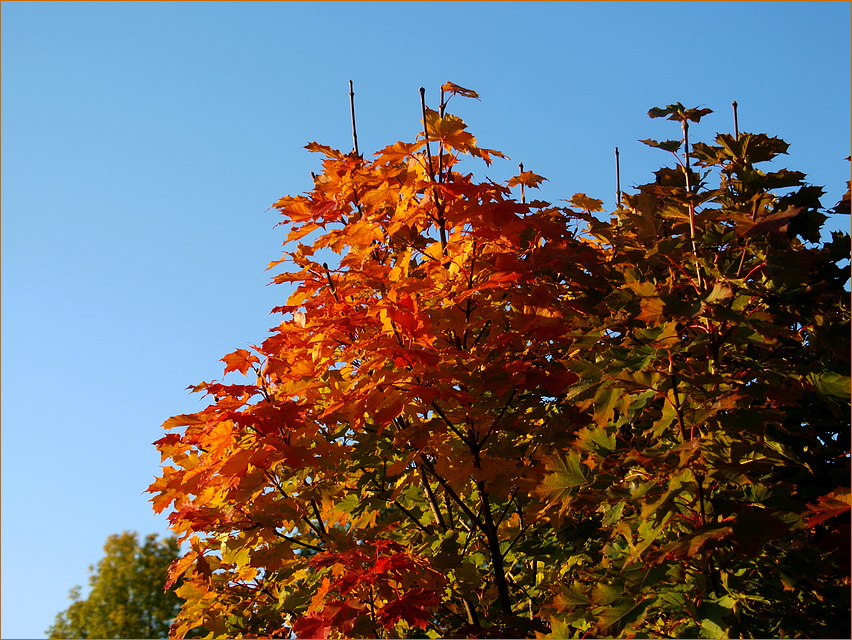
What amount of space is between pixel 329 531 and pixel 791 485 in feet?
7.44

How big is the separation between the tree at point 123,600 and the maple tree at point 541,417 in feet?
47.5

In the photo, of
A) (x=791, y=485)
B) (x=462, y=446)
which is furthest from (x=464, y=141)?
(x=791, y=485)

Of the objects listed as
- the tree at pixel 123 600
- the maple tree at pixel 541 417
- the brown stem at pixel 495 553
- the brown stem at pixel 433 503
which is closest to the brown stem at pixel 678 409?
the maple tree at pixel 541 417

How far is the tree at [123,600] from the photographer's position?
1750cm

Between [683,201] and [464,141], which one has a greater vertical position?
[464,141]

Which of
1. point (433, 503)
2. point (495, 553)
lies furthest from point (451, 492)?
point (433, 503)

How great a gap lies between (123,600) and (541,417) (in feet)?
55.6

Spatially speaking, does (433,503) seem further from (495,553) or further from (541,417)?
(541,417)

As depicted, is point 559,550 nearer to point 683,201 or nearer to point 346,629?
point 346,629

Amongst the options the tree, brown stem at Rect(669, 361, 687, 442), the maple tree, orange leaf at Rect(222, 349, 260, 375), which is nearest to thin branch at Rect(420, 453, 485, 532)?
the maple tree

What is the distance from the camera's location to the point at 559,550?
4.09m

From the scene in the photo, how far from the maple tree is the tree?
47.5 ft

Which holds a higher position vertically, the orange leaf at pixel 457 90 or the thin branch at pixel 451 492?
the orange leaf at pixel 457 90

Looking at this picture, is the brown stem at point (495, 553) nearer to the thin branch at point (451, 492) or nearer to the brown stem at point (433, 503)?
the thin branch at point (451, 492)
